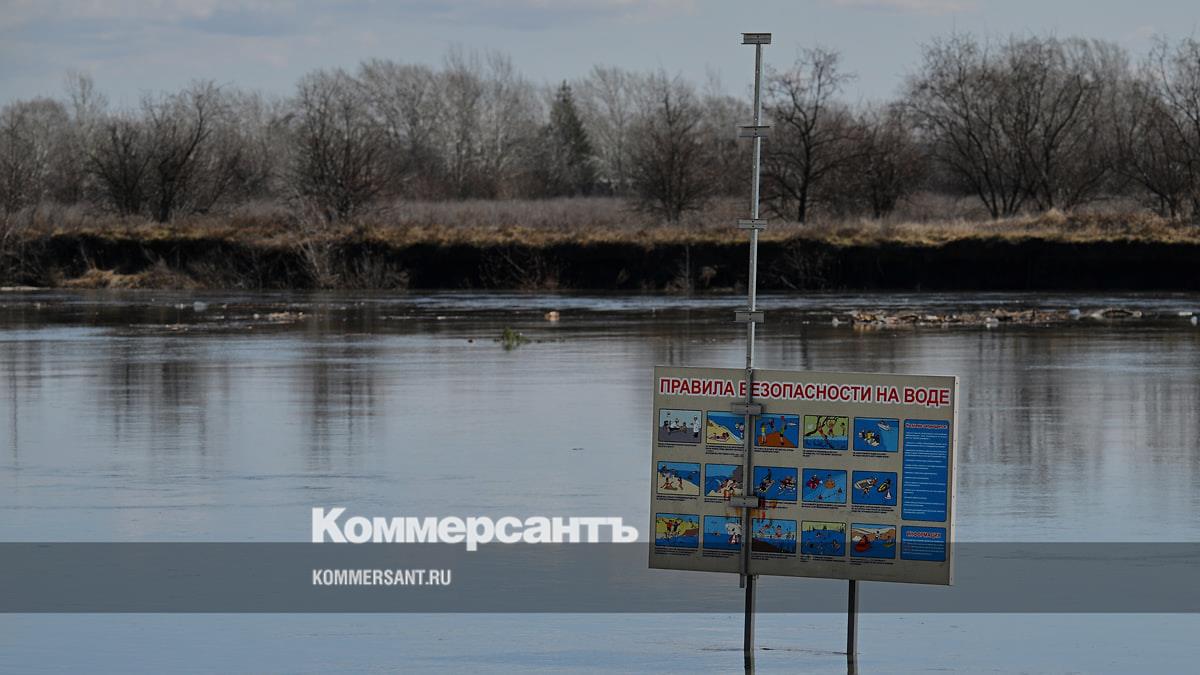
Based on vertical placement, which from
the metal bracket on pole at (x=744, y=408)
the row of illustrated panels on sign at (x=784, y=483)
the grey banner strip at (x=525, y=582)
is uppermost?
the metal bracket on pole at (x=744, y=408)

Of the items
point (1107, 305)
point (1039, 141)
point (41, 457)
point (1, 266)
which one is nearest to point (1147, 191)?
point (1039, 141)

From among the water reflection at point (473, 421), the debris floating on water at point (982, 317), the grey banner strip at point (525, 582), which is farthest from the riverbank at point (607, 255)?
the grey banner strip at point (525, 582)

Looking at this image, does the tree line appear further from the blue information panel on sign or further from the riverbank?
the blue information panel on sign

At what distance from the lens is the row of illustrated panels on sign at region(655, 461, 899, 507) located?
7520 millimetres

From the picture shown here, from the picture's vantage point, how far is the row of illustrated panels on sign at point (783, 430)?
24.6ft

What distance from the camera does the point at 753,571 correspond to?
7.61 m

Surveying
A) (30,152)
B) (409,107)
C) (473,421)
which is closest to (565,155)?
(409,107)

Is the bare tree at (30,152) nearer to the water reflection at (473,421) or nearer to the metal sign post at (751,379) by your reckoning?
the water reflection at (473,421)

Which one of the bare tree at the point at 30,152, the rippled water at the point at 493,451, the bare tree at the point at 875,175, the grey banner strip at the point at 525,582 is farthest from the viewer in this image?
the bare tree at the point at 30,152

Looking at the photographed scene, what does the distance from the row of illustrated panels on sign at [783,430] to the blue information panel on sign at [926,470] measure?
0.09 meters

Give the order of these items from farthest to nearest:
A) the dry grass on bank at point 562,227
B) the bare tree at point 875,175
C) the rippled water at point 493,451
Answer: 1. the bare tree at point 875,175
2. the dry grass on bank at point 562,227
3. the rippled water at point 493,451

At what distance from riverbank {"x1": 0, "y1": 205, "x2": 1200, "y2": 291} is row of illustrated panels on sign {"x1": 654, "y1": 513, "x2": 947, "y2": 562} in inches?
1854
